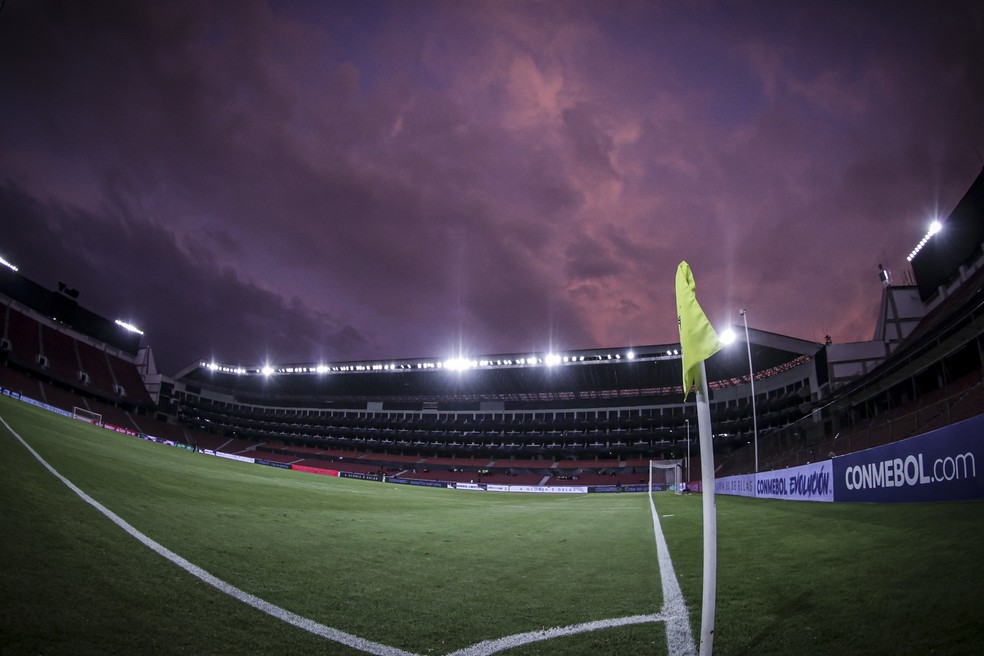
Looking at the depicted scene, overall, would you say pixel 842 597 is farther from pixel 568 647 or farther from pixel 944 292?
pixel 944 292

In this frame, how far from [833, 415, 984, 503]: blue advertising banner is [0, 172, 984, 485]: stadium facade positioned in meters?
9.65

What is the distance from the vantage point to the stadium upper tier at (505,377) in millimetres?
49719

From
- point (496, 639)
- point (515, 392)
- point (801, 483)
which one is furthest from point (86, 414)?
point (801, 483)

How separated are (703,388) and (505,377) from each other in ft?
201

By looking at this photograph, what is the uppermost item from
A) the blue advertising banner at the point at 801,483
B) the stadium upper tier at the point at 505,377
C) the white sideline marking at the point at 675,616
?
the stadium upper tier at the point at 505,377

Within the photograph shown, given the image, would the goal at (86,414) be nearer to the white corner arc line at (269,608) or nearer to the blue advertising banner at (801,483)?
the white corner arc line at (269,608)

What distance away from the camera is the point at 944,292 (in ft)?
105

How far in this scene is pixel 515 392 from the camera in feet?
225

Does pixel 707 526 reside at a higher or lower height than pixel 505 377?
lower

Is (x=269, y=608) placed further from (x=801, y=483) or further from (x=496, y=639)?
(x=801, y=483)

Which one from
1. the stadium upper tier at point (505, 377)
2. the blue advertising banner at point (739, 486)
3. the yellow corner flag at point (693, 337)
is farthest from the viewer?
the stadium upper tier at point (505, 377)

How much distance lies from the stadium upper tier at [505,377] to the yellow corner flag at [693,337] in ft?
154

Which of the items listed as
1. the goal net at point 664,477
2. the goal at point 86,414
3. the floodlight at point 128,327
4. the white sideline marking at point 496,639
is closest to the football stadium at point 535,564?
the white sideline marking at point 496,639

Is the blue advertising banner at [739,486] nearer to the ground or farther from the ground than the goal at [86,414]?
nearer to the ground
